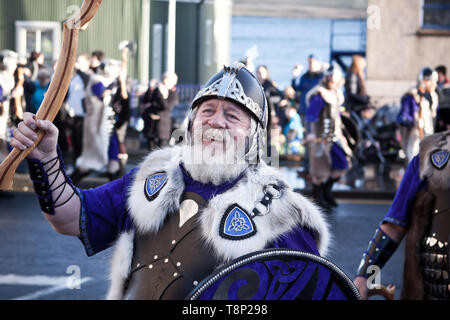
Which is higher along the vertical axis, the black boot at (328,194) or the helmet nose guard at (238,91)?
the helmet nose guard at (238,91)

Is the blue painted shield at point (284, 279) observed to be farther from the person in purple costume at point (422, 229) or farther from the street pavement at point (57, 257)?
the street pavement at point (57, 257)

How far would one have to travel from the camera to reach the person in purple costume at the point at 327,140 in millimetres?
10188

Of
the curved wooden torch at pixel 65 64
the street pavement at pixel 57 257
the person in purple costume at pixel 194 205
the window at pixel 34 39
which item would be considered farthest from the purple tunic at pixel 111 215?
the window at pixel 34 39

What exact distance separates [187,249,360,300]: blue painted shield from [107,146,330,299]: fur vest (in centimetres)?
32

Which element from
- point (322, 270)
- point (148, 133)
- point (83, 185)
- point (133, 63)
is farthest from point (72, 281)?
point (133, 63)

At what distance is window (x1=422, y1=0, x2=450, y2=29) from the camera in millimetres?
21141

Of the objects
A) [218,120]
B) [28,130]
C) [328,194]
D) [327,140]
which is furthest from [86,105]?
[28,130]

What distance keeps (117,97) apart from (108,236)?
874cm

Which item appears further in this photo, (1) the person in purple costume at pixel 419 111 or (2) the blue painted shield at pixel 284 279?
(1) the person in purple costume at pixel 419 111

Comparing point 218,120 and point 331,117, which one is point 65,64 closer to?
point 218,120

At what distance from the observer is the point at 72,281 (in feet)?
18.9

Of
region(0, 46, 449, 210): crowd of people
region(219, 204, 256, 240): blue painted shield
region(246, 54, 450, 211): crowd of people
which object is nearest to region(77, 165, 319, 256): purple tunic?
region(219, 204, 256, 240): blue painted shield
